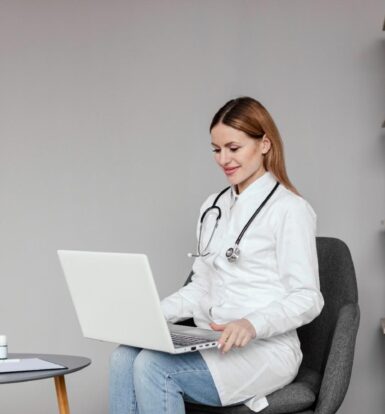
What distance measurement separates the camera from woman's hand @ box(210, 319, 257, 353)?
5.94ft

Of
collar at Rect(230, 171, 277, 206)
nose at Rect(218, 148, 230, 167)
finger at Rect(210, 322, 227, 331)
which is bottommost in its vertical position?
finger at Rect(210, 322, 227, 331)

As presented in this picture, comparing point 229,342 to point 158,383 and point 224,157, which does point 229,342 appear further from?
point 224,157

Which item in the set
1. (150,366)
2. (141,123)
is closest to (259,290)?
(150,366)

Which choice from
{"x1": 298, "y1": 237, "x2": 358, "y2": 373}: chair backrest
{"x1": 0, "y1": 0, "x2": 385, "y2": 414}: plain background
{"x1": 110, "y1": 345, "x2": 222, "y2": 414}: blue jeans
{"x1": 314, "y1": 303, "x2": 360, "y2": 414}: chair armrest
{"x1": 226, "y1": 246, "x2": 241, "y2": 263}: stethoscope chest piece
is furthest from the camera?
{"x1": 0, "y1": 0, "x2": 385, "y2": 414}: plain background

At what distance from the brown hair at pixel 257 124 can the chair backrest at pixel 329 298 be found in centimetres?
27

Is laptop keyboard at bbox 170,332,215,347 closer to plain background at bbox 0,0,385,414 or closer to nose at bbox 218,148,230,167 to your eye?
nose at bbox 218,148,230,167

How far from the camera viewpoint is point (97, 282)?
1.89 metres

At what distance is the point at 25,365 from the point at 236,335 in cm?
58

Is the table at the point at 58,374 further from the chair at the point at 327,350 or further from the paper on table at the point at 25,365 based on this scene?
the chair at the point at 327,350

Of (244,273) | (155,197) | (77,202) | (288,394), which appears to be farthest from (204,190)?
(288,394)

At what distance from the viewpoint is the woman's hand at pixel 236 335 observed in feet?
5.94

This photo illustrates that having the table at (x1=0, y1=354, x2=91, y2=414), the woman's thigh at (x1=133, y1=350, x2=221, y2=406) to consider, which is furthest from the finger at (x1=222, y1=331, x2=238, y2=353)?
the table at (x1=0, y1=354, x2=91, y2=414)

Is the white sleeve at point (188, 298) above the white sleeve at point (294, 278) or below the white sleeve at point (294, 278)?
below

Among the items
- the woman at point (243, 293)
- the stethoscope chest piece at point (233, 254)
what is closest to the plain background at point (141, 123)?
the woman at point (243, 293)
